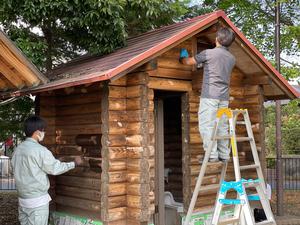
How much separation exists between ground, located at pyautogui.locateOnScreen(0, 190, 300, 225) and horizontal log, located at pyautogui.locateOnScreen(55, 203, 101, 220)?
2.51 metres

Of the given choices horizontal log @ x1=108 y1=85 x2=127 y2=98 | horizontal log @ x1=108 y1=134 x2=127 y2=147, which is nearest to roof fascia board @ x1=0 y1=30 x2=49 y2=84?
horizontal log @ x1=108 y1=85 x2=127 y2=98

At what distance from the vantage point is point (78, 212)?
771cm

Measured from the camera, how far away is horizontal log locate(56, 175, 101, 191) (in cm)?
725

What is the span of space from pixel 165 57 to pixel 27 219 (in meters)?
3.46

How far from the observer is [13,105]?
10.3 meters

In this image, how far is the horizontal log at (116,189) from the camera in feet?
22.4

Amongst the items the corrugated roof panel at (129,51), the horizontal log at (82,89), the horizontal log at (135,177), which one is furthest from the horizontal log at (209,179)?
the corrugated roof panel at (129,51)

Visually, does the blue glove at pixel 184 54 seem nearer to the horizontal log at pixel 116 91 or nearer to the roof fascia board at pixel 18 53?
the horizontal log at pixel 116 91

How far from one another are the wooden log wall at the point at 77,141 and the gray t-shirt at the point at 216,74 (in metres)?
1.94

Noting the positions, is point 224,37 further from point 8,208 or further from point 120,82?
point 8,208

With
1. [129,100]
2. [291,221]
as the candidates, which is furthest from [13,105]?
[291,221]

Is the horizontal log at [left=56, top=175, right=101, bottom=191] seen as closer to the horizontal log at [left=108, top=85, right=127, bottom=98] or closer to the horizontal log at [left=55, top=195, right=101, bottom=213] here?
the horizontal log at [left=55, top=195, right=101, bottom=213]

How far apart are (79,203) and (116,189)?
1.10 metres

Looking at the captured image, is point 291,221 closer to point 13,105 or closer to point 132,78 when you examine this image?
point 132,78
